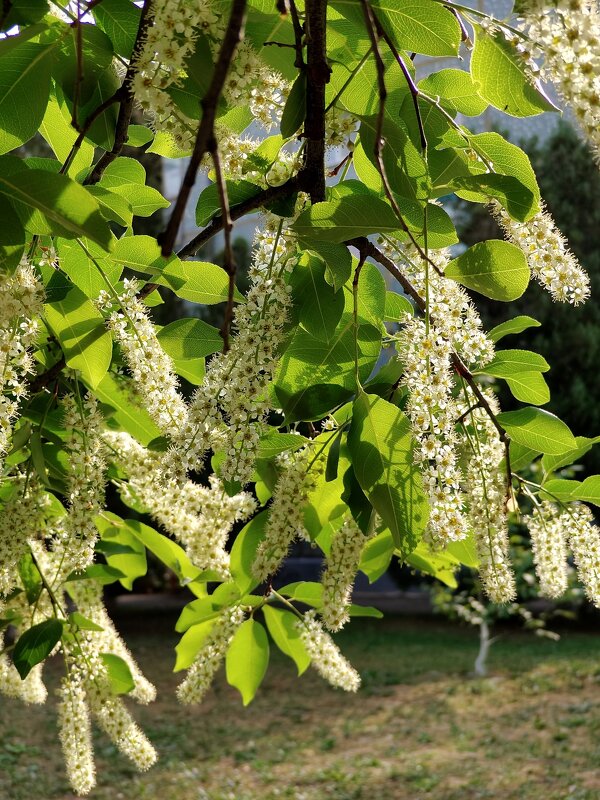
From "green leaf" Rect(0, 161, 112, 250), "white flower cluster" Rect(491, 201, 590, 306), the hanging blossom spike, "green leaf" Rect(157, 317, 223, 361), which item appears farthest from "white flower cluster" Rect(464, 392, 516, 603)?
the hanging blossom spike

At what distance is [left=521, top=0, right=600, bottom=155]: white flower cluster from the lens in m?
0.71

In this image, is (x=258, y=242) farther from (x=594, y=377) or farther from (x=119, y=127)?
(x=594, y=377)

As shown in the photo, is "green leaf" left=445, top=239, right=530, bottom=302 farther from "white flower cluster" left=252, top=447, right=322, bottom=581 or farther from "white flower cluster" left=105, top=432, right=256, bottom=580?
"white flower cluster" left=105, top=432, right=256, bottom=580

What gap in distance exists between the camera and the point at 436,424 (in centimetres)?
105

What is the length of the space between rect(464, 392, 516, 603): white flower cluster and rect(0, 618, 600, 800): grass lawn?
4.31m

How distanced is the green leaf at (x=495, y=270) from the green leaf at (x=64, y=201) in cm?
41

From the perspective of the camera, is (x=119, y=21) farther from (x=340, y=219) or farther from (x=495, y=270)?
(x=495, y=270)

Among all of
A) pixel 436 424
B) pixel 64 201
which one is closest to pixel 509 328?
pixel 436 424

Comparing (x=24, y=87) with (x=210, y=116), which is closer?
(x=210, y=116)

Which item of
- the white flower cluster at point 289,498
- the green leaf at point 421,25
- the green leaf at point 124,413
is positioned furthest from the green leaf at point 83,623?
the green leaf at point 421,25

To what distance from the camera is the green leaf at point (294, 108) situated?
90 cm

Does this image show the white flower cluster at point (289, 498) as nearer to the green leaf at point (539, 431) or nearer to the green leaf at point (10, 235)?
the green leaf at point (539, 431)

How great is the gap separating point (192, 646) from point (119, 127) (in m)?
1.22

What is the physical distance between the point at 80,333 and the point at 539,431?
0.64m
